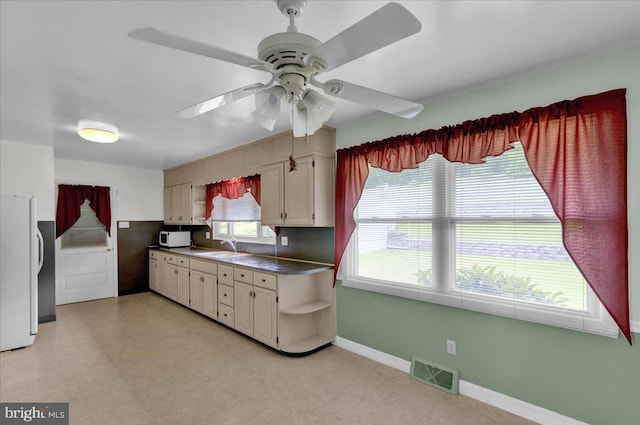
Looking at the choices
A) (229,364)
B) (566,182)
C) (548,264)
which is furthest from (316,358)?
(566,182)

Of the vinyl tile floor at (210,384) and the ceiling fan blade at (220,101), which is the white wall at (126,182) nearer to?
the vinyl tile floor at (210,384)

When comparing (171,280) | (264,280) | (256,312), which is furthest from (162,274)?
(264,280)

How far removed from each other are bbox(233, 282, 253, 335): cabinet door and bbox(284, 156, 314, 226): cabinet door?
0.93 m

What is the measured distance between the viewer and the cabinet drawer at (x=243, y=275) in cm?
354

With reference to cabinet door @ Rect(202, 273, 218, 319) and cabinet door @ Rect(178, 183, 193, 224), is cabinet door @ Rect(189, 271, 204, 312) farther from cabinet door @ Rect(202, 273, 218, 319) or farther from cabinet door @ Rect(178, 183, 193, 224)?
cabinet door @ Rect(178, 183, 193, 224)

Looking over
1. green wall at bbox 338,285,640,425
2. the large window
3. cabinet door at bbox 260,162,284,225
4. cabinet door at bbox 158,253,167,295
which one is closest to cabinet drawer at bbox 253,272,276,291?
cabinet door at bbox 260,162,284,225

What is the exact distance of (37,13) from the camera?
4.94 ft

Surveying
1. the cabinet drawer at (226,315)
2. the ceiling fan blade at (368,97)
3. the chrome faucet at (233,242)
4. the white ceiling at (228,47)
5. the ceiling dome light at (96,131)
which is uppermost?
the white ceiling at (228,47)

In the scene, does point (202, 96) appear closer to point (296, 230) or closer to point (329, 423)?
point (296, 230)

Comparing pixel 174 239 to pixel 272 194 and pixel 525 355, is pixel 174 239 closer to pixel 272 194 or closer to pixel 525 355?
pixel 272 194

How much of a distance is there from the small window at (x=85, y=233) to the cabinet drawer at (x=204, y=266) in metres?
2.03

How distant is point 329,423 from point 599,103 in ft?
8.83

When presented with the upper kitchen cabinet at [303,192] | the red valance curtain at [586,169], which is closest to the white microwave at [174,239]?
the upper kitchen cabinet at [303,192]

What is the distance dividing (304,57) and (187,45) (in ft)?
1.44
